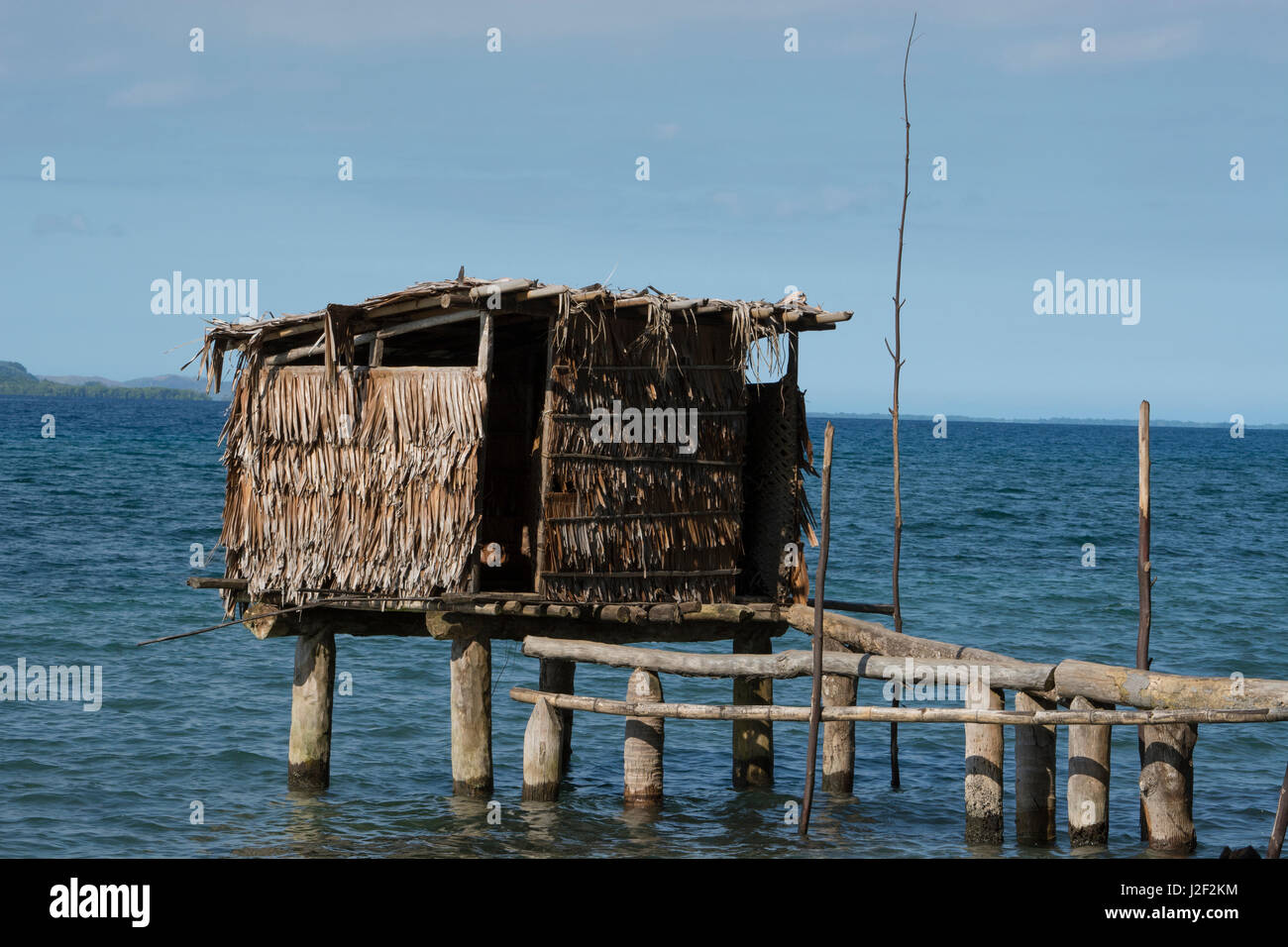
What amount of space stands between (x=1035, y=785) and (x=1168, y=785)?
1.26 m

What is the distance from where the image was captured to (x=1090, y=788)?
1173 cm

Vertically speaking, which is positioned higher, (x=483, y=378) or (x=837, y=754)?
(x=483, y=378)

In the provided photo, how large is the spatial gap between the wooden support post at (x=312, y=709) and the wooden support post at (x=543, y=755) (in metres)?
2.50

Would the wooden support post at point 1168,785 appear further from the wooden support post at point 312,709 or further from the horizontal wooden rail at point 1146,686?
the wooden support post at point 312,709

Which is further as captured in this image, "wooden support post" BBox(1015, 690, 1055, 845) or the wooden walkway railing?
"wooden support post" BBox(1015, 690, 1055, 845)

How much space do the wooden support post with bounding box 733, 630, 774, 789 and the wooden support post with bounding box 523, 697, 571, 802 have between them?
2678mm

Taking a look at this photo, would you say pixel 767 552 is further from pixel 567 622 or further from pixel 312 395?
pixel 312 395

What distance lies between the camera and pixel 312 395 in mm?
13852

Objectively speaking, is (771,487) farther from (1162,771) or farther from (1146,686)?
(1162,771)

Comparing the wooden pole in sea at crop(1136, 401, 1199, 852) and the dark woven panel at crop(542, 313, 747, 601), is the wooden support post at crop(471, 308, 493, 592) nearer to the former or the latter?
the dark woven panel at crop(542, 313, 747, 601)

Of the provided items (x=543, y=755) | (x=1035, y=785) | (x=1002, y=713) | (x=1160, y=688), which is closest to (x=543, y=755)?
(x=543, y=755)

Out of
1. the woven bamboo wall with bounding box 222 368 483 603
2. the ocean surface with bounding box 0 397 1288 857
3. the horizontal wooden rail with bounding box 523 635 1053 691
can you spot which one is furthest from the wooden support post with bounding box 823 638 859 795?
the woven bamboo wall with bounding box 222 368 483 603

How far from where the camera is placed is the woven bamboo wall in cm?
1287
